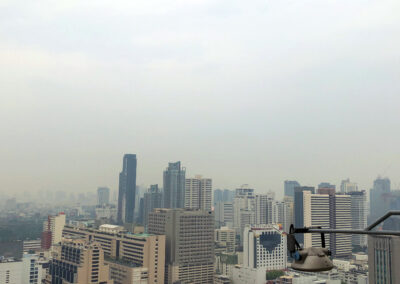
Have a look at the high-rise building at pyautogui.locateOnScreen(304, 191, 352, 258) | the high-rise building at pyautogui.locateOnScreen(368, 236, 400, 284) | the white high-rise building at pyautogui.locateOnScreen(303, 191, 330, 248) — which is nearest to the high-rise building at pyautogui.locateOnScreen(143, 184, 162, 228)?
the white high-rise building at pyautogui.locateOnScreen(303, 191, 330, 248)

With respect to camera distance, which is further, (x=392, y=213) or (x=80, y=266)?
(x=80, y=266)

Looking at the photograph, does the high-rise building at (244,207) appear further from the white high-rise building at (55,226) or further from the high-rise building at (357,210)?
the white high-rise building at (55,226)

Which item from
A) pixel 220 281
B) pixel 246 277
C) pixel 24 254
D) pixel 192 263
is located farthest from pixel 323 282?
pixel 24 254

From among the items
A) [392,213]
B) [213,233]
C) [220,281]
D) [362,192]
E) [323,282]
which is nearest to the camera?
[392,213]

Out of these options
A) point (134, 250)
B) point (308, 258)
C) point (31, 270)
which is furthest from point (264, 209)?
point (308, 258)

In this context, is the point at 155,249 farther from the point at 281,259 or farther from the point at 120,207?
the point at 120,207

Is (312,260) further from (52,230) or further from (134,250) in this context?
(52,230)
